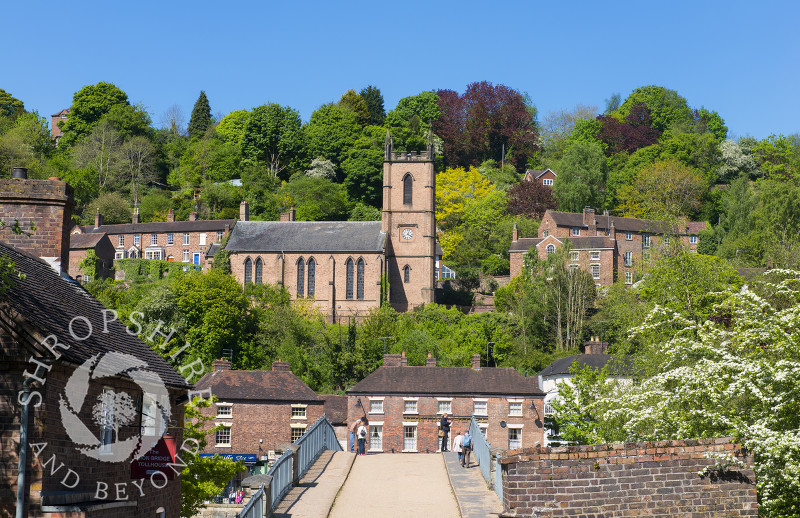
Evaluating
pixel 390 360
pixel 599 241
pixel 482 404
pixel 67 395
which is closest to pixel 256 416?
pixel 390 360

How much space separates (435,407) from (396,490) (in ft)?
90.3

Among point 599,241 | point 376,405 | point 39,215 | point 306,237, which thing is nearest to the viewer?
point 39,215

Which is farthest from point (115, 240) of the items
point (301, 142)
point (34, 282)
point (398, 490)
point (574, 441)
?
point (34, 282)

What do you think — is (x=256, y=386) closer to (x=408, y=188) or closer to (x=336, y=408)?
(x=336, y=408)

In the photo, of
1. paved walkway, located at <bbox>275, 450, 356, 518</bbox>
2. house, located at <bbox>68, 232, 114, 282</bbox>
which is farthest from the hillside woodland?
paved walkway, located at <bbox>275, 450, 356, 518</bbox>

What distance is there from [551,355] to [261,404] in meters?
28.5

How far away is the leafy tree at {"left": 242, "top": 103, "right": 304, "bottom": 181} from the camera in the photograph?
116m

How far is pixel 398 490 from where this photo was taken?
21.8m

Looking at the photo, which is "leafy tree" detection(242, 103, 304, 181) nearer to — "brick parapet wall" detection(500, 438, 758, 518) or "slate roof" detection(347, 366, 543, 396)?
"slate roof" detection(347, 366, 543, 396)

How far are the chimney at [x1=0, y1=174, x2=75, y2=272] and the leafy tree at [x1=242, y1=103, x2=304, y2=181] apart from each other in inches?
3916

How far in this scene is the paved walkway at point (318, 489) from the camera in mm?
18422

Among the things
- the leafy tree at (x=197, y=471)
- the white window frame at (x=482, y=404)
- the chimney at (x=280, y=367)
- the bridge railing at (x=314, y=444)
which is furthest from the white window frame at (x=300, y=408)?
the leafy tree at (x=197, y=471)

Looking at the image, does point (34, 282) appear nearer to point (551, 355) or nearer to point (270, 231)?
point (551, 355)

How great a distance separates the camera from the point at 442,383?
49719 millimetres
